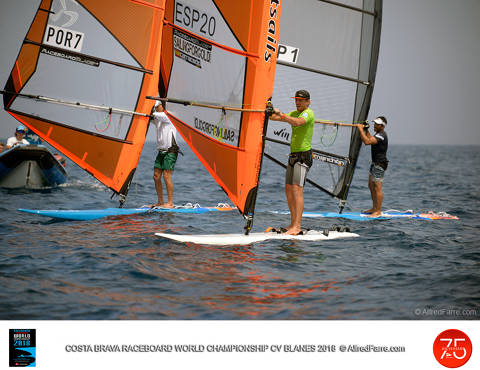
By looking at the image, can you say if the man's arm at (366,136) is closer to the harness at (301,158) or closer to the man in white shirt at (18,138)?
the harness at (301,158)

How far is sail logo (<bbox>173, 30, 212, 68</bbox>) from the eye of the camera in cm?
668

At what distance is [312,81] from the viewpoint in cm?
877

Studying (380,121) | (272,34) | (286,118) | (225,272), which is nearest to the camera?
(225,272)

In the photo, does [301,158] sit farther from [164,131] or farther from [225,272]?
[164,131]

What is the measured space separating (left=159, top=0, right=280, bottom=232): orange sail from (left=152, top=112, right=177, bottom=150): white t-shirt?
5.37ft

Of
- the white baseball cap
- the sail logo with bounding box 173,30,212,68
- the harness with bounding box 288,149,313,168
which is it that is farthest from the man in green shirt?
the white baseball cap

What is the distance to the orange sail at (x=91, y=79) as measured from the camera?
8.08m

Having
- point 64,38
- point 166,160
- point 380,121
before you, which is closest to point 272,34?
point 166,160

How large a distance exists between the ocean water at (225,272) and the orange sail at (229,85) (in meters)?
0.99

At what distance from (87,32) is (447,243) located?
5.83m
